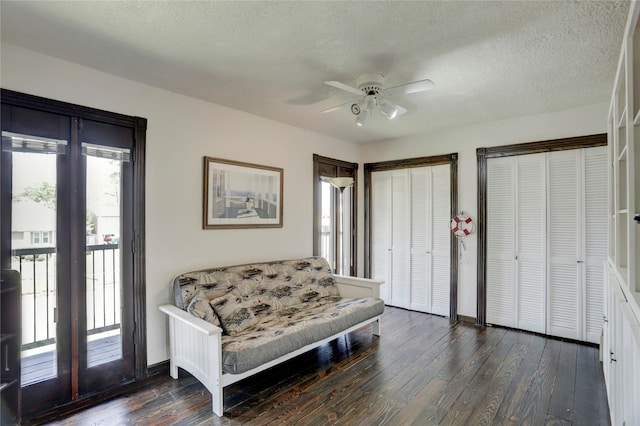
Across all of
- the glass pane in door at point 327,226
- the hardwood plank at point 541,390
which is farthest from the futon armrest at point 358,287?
the hardwood plank at point 541,390

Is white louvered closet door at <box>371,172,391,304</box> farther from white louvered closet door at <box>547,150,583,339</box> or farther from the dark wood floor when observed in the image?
white louvered closet door at <box>547,150,583,339</box>

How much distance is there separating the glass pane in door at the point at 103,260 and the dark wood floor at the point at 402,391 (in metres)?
0.46

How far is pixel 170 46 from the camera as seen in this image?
7.41ft

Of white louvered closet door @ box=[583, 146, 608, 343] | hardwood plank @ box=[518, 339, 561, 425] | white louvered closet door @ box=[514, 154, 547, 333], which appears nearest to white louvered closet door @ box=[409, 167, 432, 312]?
white louvered closet door @ box=[514, 154, 547, 333]

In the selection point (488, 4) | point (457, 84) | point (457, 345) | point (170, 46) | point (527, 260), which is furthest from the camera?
point (527, 260)

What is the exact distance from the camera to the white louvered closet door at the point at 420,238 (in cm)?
466

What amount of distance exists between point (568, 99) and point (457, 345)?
8.90 ft

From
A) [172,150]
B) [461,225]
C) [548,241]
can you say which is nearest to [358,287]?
[461,225]

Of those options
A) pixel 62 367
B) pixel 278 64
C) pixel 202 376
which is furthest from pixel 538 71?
pixel 62 367

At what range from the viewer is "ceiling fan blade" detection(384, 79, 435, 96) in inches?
92.9

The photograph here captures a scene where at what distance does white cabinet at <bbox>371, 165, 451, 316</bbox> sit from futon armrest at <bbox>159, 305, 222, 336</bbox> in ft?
10.4

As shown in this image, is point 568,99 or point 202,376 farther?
point 568,99

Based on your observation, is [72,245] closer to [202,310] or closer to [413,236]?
[202,310]

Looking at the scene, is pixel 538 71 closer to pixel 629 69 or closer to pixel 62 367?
pixel 629 69
